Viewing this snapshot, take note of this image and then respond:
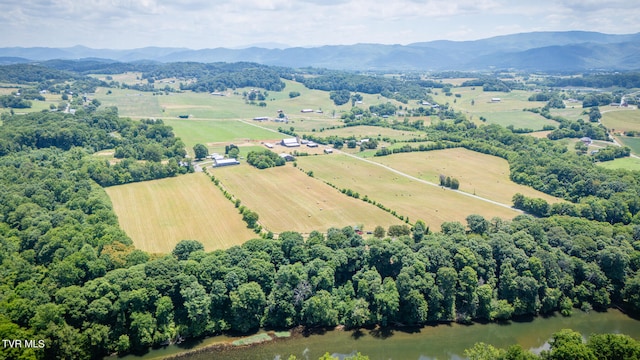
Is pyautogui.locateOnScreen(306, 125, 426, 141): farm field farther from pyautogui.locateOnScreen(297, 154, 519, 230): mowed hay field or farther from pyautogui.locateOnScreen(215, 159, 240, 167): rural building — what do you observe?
pyautogui.locateOnScreen(215, 159, 240, 167): rural building

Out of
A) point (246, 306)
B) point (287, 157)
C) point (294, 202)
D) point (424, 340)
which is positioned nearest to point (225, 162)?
point (287, 157)

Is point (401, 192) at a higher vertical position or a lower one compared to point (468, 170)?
lower

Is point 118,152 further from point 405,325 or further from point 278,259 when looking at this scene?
point 405,325

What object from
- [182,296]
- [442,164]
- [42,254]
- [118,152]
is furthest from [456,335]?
[118,152]

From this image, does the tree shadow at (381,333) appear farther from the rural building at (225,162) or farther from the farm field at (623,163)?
the farm field at (623,163)

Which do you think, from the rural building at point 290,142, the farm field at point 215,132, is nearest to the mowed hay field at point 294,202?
the rural building at point 290,142

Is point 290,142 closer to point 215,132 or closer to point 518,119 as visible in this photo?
point 215,132
